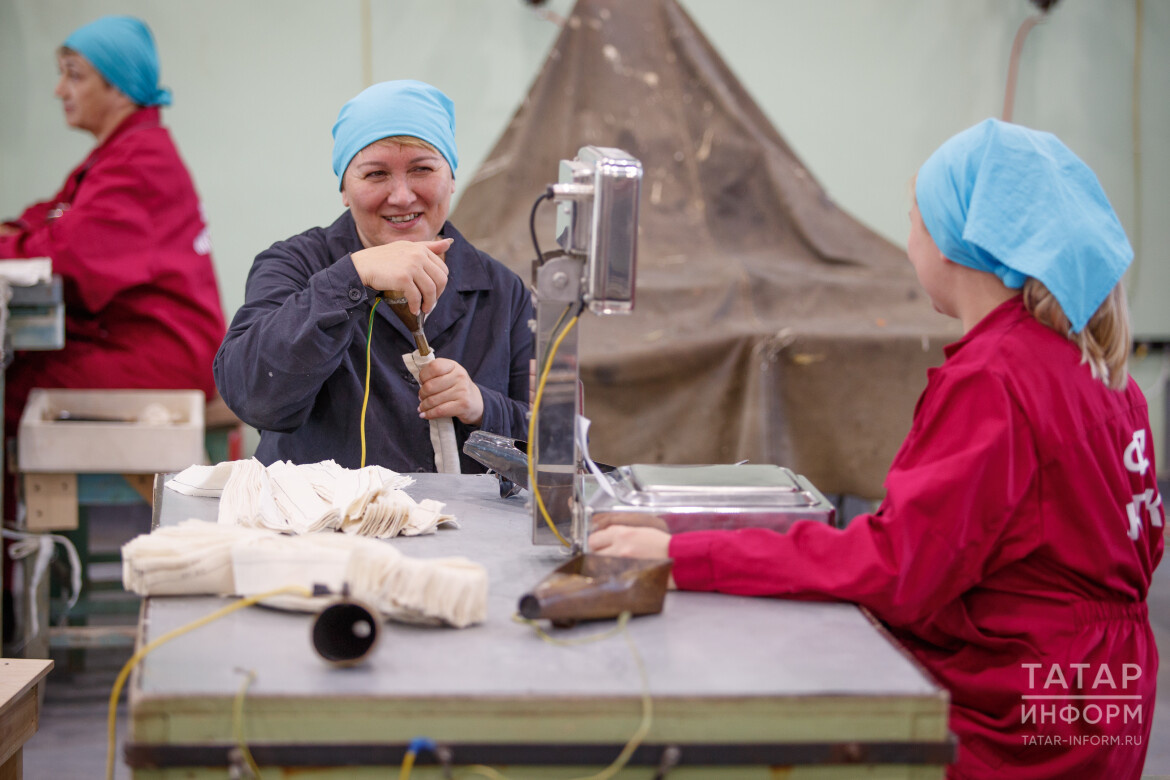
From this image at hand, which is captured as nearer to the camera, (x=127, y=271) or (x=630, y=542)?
(x=630, y=542)

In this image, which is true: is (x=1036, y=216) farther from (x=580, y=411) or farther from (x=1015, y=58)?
(x=1015, y=58)

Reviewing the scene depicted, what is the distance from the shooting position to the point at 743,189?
3.70 meters

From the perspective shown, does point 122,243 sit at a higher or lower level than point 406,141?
lower

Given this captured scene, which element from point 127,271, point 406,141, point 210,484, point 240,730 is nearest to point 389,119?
point 406,141

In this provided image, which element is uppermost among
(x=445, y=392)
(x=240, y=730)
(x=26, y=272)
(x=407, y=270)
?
(x=407, y=270)

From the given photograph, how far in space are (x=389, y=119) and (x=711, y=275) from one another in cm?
180

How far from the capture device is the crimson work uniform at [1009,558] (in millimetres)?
1097

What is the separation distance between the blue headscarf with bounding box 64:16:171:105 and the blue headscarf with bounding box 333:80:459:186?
161 cm

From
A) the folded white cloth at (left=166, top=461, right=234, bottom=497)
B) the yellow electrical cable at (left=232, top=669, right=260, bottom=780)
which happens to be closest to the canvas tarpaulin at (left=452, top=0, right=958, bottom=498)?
the folded white cloth at (left=166, top=461, right=234, bottom=497)

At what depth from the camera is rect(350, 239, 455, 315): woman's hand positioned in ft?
5.10

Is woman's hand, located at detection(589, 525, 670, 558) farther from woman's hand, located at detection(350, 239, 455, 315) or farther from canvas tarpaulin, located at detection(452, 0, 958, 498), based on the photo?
canvas tarpaulin, located at detection(452, 0, 958, 498)

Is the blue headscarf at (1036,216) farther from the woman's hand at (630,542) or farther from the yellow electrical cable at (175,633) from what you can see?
the yellow electrical cable at (175,633)

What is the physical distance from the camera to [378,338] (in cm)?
186

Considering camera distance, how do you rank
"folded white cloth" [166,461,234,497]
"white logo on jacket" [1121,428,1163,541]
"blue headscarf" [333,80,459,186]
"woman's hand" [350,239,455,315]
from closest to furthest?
"white logo on jacket" [1121,428,1163,541], "folded white cloth" [166,461,234,497], "woman's hand" [350,239,455,315], "blue headscarf" [333,80,459,186]
